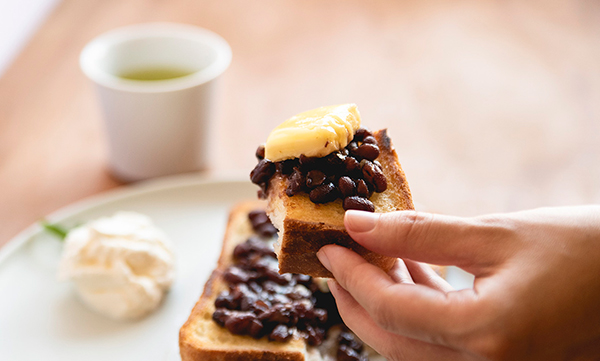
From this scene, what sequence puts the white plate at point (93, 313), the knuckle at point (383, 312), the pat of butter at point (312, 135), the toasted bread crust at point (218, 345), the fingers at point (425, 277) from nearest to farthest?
the knuckle at point (383, 312), the pat of butter at point (312, 135), the fingers at point (425, 277), the toasted bread crust at point (218, 345), the white plate at point (93, 313)

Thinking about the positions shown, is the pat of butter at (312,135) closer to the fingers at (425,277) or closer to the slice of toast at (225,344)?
the fingers at (425,277)

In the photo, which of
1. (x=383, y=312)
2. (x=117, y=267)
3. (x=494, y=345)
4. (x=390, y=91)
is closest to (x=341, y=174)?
(x=383, y=312)

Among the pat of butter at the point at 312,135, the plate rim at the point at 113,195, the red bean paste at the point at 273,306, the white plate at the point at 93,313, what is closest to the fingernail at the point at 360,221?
the pat of butter at the point at 312,135

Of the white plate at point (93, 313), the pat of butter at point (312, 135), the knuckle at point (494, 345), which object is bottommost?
the white plate at point (93, 313)

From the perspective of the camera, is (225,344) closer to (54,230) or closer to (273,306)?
(273,306)

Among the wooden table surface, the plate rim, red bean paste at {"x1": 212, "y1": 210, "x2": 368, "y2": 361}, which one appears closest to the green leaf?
the plate rim

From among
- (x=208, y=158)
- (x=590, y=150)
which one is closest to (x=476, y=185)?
(x=590, y=150)

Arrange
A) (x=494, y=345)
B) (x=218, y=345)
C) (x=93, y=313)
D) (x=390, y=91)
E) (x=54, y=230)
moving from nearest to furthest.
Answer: (x=494, y=345)
(x=218, y=345)
(x=93, y=313)
(x=54, y=230)
(x=390, y=91)
